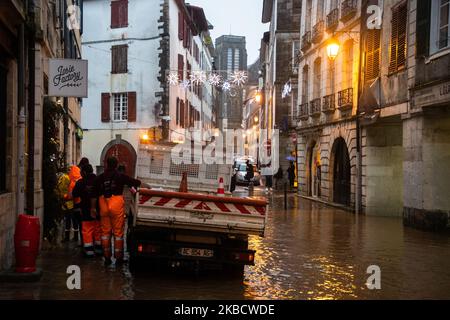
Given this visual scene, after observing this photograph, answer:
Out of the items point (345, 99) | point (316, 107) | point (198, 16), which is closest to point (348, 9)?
point (345, 99)

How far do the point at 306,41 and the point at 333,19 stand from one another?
518 centimetres

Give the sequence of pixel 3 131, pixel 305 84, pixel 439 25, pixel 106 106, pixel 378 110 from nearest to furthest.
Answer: pixel 3 131 < pixel 439 25 < pixel 378 110 < pixel 305 84 < pixel 106 106

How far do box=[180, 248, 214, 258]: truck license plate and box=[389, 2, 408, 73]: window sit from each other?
1170cm

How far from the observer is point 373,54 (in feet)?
72.3

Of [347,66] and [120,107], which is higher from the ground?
[347,66]

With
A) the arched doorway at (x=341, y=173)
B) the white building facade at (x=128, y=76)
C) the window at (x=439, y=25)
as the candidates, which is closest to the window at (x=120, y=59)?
the white building facade at (x=128, y=76)

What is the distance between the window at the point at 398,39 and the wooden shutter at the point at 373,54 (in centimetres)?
150

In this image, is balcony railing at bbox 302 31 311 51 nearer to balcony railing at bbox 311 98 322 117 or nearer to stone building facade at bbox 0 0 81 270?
balcony railing at bbox 311 98 322 117

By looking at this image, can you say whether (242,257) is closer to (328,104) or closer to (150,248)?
(150,248)

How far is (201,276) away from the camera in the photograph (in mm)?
9766

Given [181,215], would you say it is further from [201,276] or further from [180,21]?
[180,21]
